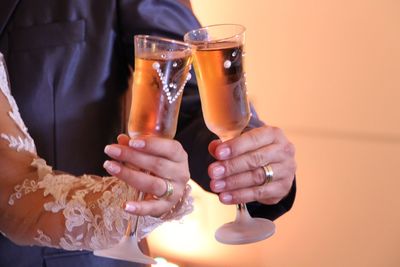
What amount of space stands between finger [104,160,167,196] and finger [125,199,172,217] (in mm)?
16

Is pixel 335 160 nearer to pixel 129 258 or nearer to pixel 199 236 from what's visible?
pixel 199 236

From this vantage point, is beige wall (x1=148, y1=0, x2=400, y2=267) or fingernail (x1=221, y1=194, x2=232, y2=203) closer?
fingernail (x1=221, y1=194, x2=232, y2=203)

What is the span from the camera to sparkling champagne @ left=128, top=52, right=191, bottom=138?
27.0 inches

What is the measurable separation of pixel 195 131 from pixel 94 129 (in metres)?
0.23

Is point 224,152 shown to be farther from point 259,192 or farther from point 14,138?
point 14,138

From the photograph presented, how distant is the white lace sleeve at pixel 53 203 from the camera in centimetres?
79

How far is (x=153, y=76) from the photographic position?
27.1 inches

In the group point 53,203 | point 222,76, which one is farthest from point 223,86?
point 53,203

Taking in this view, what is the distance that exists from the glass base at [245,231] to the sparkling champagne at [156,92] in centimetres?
20

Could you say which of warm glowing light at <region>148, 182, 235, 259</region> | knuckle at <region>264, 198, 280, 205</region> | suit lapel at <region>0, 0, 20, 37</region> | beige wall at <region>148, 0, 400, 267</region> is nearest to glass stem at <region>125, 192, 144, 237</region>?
knuckle at <region>264, 198, 280, 205</region>

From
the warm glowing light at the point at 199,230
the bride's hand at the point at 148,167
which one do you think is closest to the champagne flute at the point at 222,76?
the bride's hand at the point at 148,167

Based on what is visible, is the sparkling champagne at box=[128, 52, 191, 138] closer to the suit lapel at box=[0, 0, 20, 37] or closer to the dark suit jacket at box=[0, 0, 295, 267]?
the dark suit jacket at box=[0, 0, 295, 267]

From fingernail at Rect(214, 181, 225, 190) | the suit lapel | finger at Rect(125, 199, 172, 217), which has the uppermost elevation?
the suit lapel

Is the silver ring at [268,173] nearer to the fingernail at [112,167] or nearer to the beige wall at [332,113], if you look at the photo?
the fingernail at [112,167]
